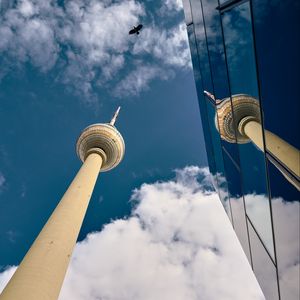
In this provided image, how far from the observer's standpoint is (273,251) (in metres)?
11.3

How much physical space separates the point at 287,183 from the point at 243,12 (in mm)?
5547

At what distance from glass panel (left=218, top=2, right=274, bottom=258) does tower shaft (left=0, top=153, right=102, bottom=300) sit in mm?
8772

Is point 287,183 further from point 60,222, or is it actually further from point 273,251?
point 60,222

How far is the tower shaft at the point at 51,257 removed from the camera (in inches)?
483

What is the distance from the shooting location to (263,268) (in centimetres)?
1352

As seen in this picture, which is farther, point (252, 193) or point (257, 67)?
point (252, 193)

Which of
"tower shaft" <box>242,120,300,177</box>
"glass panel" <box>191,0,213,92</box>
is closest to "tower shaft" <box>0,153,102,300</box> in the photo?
"tower shaft" <box>242,120,300,177</box>

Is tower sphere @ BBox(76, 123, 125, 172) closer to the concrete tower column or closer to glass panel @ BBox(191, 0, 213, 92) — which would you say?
glass panel @ BBox(191, 0, 213, 92)

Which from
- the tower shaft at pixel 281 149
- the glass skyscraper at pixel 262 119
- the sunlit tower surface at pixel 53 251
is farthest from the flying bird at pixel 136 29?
the tower shaft at pixel 281 149

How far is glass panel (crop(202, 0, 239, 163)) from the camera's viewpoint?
14.4 meters

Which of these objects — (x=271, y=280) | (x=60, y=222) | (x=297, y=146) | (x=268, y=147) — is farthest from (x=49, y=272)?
(x=297, y=146)

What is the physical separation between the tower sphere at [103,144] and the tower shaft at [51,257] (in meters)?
22.6

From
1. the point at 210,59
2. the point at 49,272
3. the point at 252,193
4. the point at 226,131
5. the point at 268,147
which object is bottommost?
the point at 49,272

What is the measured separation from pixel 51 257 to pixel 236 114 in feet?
36.3
